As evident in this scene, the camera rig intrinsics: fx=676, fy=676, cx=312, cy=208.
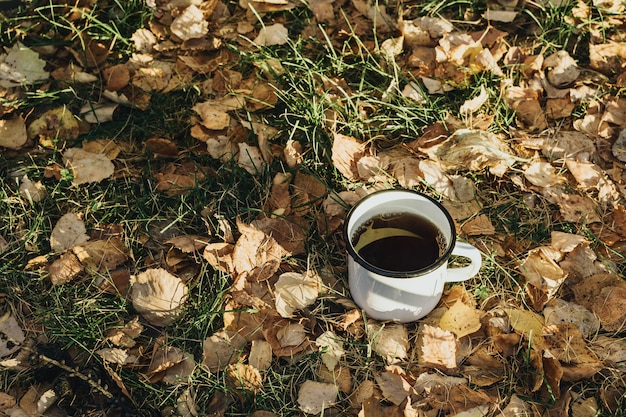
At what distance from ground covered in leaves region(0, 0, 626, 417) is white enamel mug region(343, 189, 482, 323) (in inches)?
3.8

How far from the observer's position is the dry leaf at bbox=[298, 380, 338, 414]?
80.7 inches

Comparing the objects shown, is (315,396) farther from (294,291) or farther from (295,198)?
(295,198)

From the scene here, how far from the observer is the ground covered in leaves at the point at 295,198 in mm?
2109

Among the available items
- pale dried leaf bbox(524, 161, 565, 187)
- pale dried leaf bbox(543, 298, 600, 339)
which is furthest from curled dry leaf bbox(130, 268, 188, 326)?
pale dried leaf bbox(524, 161, 565, 187)

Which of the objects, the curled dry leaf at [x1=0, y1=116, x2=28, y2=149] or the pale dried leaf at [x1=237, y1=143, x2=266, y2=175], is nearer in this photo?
the pale dried leaf at [x1=237, y1=143, x2=266, y2=175]

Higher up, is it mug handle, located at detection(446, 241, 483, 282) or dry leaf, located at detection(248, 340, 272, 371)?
mug handle, located at detection(446, 241, 483, 282)

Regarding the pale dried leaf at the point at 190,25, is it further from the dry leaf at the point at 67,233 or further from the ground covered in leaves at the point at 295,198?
the dry leaf at the point at 67,233

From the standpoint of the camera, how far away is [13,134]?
265 centimetres

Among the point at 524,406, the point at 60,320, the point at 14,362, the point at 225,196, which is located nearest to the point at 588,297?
the point at 524,406

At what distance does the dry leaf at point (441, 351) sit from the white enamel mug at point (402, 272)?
0.30 feet

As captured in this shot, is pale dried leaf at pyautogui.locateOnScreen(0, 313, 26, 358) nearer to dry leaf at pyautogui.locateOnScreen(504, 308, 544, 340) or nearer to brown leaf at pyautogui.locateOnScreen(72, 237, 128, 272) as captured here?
brown leaf at pyautogui.locateOnScreen(72, 237, 128, 272)

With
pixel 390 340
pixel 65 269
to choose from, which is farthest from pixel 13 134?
pixel 390 340

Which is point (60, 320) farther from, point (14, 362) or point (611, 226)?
point (611, 226)

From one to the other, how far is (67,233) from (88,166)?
27 cm
